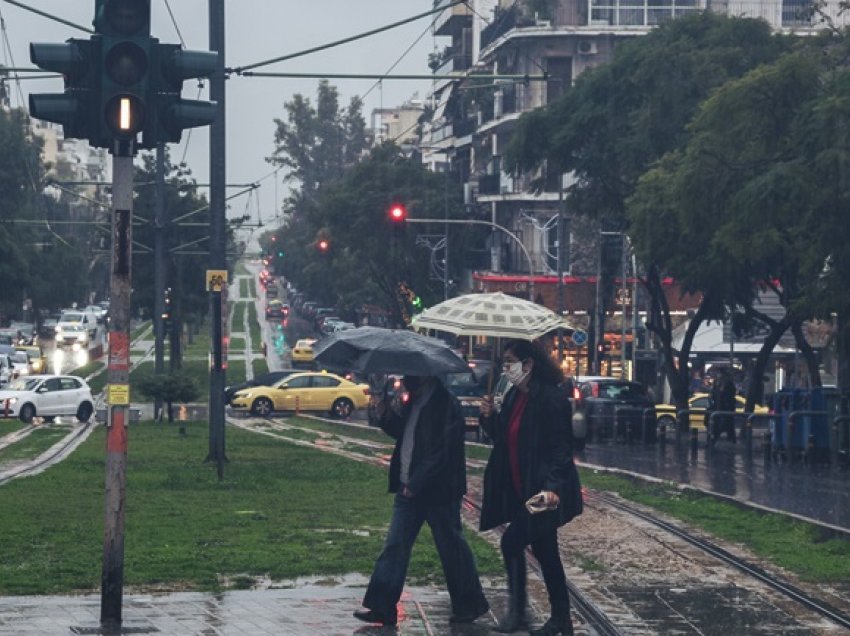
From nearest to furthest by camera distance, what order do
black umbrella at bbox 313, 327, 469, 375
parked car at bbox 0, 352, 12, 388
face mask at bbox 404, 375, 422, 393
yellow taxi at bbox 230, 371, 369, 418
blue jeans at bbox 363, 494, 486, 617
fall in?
blue jeans at bbox 363, 494, 486, 617
black umbrella at bbox 313, 327, 469, 375
face mask at bbox 404, 375, 422, 393
yellow taxi at bbox 230, 371, 369, 418
parked car at bbox 0, 352, 12, 388

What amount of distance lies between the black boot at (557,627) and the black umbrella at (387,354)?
1.56 metres

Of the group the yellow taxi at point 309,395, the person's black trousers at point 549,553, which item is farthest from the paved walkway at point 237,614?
the yellow taxi at point 309,395

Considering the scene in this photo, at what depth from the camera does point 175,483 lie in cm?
2197

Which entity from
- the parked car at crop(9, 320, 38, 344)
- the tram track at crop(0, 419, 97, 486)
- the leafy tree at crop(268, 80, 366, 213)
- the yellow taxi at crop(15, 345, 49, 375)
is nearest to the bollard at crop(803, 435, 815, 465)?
the tram track at crop(0, 419, 97, 486)

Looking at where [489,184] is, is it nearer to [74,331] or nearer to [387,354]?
[74,331]

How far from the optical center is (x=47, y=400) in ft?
158

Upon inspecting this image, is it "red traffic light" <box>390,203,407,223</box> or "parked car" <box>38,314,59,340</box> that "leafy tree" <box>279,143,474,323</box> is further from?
"red traffic light" <box>390,203,407,223</box>

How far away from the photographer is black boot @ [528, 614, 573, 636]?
1035 centimetres

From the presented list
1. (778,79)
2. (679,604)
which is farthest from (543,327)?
(778,79)

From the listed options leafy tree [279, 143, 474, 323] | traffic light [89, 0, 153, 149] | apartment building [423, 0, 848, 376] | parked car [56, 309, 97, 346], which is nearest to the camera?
traffic light [89, 0, 153, 149]

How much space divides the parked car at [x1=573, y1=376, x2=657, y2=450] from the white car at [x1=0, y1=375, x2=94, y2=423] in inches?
523

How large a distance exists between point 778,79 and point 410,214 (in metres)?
47.9

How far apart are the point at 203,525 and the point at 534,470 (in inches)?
259

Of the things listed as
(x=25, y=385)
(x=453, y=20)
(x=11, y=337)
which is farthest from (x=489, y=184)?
(x=25, y=385)
